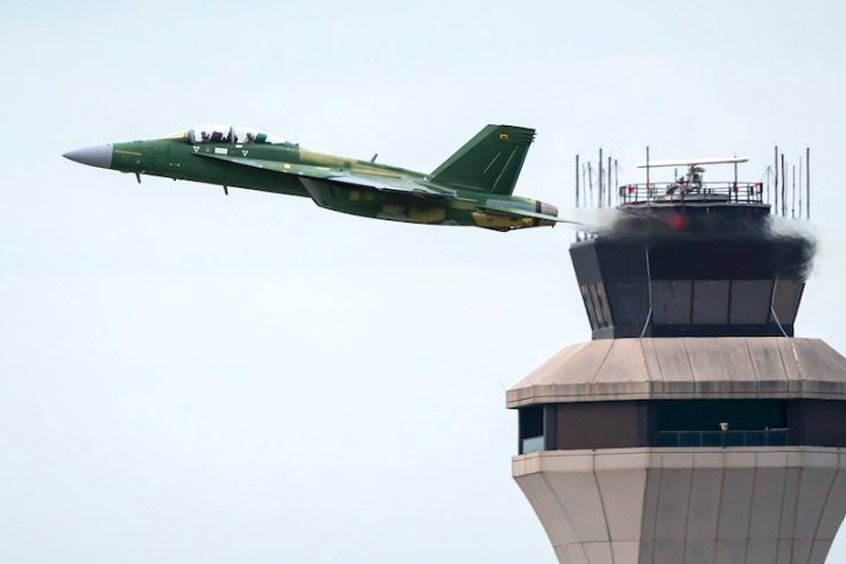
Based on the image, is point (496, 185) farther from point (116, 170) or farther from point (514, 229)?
→ point (116, 170)

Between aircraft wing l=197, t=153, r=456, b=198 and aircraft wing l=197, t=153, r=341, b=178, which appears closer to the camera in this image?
aircraft wing l=197, t=153, r=456, b=198

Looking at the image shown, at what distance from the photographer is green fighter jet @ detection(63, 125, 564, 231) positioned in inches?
7534

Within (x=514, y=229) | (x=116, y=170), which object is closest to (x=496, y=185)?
(x=514, y=229)

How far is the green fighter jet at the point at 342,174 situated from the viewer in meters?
191

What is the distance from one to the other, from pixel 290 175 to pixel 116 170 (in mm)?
7148

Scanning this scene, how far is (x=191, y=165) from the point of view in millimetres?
192875

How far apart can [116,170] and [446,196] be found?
13662mm

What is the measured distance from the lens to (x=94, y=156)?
632 feet

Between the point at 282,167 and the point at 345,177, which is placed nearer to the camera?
the point at 345,177

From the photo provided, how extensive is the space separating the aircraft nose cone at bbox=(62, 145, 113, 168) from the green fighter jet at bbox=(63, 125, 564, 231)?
0.04 metres

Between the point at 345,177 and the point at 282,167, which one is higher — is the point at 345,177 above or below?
below

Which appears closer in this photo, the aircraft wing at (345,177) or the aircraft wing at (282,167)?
the aircraft wing at (345,177)

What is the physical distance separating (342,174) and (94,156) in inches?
405

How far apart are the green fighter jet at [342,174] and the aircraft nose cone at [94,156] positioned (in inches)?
1.6
